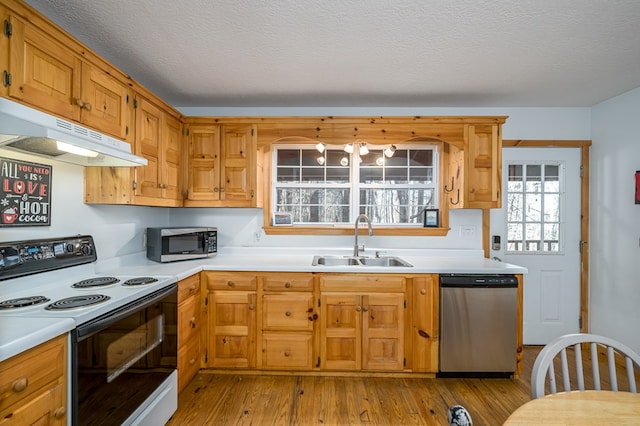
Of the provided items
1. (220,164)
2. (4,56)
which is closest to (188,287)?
(220,164)

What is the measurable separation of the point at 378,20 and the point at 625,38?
1565 millimetres

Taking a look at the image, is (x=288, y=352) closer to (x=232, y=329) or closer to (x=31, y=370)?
(x=232, y=329)

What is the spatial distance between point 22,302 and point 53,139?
2.51 feet

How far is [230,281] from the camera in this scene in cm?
249

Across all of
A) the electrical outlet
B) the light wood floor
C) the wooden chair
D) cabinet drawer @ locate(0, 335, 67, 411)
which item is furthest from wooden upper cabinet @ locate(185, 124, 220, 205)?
the wooden chair

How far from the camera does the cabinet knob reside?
1169 millimetres

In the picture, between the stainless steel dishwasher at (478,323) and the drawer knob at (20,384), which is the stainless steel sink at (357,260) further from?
the drawer knob at (20,384)

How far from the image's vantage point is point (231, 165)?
2.86 m

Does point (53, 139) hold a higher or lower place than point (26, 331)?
higher

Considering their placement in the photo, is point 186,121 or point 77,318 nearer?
point 77,318

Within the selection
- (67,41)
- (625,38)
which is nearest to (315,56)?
(67,41)

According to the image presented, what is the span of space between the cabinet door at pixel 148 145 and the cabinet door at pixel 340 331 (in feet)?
5.10

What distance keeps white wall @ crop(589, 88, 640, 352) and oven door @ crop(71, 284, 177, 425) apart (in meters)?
3.71

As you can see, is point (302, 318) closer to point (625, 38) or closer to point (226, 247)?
point (226, 247)
